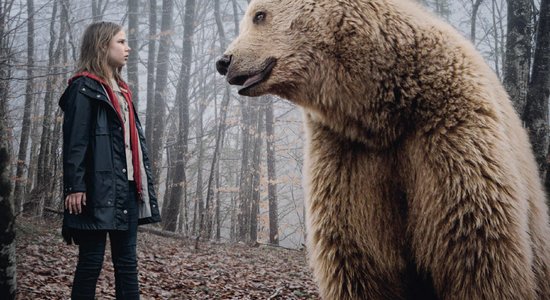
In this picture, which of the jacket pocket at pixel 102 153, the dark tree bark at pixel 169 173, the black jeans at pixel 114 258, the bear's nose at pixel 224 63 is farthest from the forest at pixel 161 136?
the bear's nose at pixel 224 63

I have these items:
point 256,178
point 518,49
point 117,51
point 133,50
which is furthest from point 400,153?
point 256,178

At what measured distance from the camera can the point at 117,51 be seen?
11.5 ft

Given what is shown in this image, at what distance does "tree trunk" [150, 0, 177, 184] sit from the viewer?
14.2 m

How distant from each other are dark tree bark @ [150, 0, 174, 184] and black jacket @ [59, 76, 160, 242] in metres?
10.5

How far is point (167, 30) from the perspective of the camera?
1588cm

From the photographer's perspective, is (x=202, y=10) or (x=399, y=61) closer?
(x=399, y=61)

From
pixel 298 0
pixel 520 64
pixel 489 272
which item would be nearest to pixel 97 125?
pixel 298 0

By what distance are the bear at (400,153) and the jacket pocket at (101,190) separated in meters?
1.28

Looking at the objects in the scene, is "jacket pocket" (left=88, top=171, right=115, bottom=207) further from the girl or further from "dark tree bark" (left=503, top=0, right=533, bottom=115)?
"dark tree bark" (left=503, top=0, right=533, bottom=115)

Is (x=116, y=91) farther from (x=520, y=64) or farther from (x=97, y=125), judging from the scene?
(x=520, y=64)

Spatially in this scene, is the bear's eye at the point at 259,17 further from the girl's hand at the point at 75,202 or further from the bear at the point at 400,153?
the girl's hand at the point at 75,202

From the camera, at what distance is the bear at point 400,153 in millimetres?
1941

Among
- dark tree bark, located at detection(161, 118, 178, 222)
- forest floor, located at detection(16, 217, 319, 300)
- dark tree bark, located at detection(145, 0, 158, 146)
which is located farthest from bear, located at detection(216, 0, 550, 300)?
dark tree bark, located at detection(145, 0, 158, 146)

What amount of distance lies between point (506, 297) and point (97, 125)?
9.15ft
